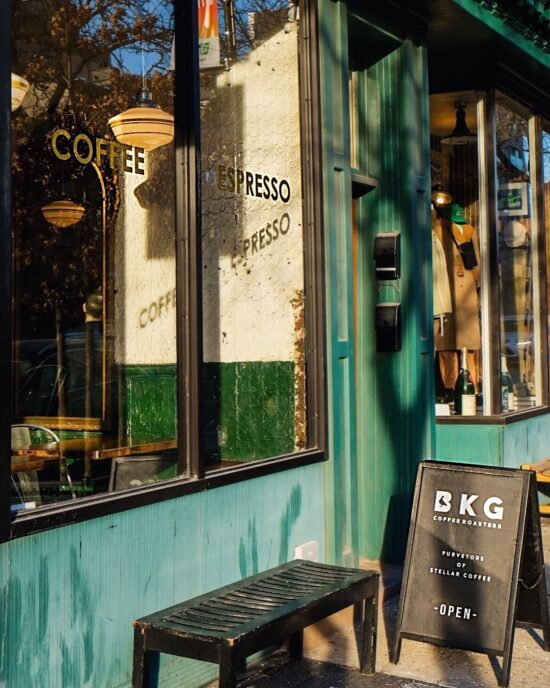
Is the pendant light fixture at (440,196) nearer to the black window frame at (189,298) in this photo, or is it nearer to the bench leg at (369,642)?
the black window frame at (189,298)

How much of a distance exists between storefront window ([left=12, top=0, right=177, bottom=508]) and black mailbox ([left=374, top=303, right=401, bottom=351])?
2.22m

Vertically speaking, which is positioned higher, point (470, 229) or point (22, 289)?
point (470, 229)

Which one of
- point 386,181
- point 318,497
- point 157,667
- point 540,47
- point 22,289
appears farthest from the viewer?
point 540,47

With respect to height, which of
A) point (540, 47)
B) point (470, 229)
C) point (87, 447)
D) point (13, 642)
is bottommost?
point (13, 642)

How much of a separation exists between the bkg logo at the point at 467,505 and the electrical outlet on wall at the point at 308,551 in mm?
865

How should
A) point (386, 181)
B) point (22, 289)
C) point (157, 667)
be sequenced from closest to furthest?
1. point (157, 667)
2. point (22, 289)
3. point (386, 181)

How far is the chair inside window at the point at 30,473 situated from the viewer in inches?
159

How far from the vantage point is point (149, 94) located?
5.11 metres

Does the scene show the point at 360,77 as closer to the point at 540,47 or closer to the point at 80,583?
the point at 540,47

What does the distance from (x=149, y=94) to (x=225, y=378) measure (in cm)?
153

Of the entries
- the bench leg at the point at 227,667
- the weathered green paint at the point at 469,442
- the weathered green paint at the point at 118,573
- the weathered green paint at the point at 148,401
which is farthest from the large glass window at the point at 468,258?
the bench leg at the point at 227,667

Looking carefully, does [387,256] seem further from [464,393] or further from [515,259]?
[515,259]

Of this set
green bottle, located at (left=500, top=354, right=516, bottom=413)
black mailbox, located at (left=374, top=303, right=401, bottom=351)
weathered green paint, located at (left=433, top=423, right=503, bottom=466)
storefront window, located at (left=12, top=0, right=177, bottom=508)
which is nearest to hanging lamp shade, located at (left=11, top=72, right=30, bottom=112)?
storefront window, located at (left=12, top=0, right=177, bottom=508)

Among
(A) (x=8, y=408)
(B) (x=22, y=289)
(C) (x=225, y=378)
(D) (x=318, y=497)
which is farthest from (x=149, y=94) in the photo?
(D) (x=318, y=497)
